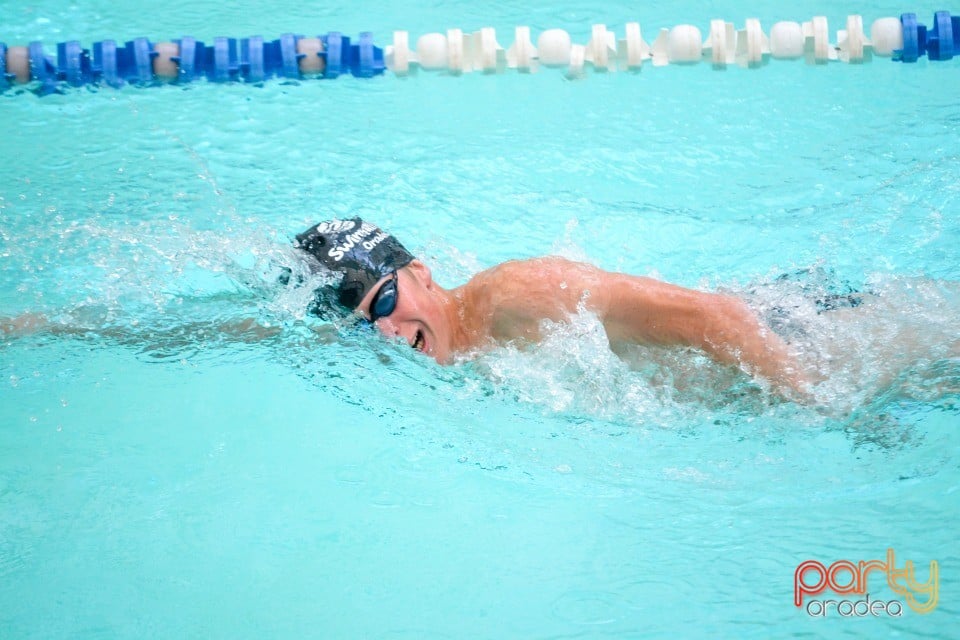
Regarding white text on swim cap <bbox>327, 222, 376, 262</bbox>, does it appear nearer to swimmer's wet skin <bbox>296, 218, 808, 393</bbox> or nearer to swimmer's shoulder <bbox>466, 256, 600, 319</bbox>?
swimmer's wet skin <bbox>296, 218, 808, 393</bbox>

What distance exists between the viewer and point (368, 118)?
4602 mm

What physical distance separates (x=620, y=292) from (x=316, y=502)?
1.04 metres

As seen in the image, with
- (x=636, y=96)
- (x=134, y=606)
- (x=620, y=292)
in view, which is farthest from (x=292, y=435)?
(x=636, y=96)

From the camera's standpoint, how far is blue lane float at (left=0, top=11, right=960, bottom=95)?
4715mm

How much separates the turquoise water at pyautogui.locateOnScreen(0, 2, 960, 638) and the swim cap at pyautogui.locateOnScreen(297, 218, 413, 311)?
0.55ft

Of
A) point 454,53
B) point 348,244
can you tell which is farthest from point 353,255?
point 454,53

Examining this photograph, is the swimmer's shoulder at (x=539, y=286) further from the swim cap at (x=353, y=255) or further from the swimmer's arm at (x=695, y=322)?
the swim cap at (x=353, y=255)

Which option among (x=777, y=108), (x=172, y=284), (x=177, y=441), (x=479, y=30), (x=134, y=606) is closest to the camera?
(x=134, y=606)

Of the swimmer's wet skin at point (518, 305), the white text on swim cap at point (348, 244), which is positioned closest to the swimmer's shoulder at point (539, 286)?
the swimmer's wet skin at point (518, 305)

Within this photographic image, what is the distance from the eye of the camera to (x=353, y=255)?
2.62 meters

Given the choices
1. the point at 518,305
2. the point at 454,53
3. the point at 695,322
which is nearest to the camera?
the point at 695,322

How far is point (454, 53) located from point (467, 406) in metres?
2.48

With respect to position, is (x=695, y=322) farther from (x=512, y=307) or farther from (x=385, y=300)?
(x=385, y=300)

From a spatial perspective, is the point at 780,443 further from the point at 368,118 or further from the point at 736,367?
the point at 368,118
